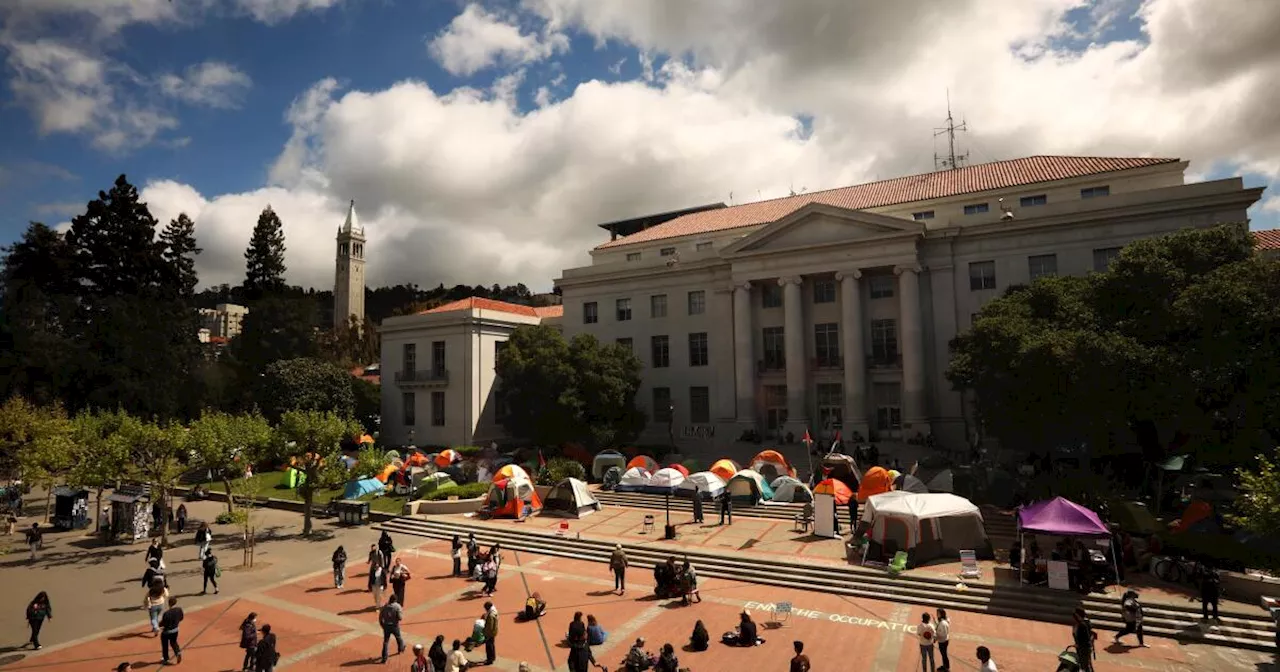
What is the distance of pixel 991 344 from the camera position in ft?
93.1

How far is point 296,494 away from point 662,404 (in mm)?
24533

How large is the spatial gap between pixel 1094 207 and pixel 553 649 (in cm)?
3759

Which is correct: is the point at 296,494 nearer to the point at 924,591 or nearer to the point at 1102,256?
the point at 924,591

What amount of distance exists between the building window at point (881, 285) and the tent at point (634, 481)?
19.6m

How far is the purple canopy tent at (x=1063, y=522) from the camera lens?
57.2 ft

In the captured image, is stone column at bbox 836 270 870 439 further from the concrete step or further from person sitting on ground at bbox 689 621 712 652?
person sitting on ground at bbox 689 621 712 652

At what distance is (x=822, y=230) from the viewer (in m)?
42.5

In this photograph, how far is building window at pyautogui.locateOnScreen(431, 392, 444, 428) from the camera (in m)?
50.8

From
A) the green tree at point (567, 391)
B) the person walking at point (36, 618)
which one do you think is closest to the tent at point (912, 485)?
the green tree at point (567, 391)

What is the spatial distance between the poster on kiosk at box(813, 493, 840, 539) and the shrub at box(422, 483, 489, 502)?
618 inches

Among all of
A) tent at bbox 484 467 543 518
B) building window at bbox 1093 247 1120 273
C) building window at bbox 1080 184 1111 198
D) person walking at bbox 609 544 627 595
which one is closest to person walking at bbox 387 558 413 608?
person walking at bbox 609 544 627 595

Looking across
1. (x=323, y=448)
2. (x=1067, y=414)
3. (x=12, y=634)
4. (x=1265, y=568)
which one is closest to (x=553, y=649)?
(x=12, y=634)

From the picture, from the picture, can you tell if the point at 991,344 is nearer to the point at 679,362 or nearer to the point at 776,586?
the point at 776,586

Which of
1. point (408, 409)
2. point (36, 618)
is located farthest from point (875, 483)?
point (408, 409)
